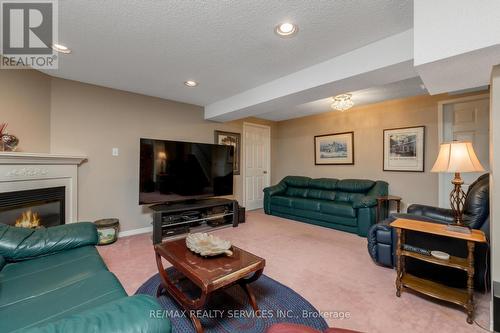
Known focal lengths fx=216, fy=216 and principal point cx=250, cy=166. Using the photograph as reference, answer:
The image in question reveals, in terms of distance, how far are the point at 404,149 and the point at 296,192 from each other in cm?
222

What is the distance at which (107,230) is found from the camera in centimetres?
304

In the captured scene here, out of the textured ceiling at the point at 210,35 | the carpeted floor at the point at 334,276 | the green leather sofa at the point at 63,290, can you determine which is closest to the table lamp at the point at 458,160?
the carpeted floor at the point at 334,276

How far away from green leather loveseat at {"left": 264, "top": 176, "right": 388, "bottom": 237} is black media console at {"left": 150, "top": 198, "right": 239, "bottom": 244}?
48.8 inches

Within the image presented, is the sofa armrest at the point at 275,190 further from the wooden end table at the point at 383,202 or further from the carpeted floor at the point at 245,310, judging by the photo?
the carpeted floor at the point at 245,310

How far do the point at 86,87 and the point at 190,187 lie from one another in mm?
2096

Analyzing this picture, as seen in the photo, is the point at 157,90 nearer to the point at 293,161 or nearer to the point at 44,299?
the point at 44,299

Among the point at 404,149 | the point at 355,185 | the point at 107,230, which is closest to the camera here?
the point at 107,230

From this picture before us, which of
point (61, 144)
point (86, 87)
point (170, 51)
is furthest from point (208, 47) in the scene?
point (61, 144)

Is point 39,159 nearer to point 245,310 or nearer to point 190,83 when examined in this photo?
point 190,83

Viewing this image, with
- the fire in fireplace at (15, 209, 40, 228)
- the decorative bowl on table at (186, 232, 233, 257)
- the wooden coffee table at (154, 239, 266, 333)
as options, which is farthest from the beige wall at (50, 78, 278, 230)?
the decorative bowl on table at (186, 232, 233, 257)

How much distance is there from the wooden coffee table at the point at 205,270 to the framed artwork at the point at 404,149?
362 centimetres

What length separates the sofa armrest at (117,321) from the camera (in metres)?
0.68

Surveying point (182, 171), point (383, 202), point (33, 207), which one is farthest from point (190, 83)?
point (383, 202)

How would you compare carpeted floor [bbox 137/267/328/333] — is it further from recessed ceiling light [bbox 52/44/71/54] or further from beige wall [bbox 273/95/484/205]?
beige wall [bbox 273/95/484/205]
